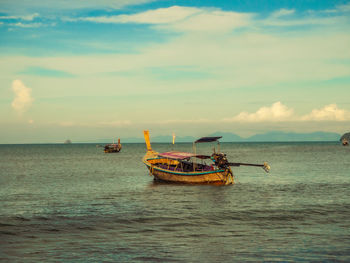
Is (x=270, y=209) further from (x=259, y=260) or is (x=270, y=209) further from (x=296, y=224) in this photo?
(x=259, y=260)

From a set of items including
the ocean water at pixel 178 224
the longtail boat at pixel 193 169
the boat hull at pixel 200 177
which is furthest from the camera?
the boat hull at pixel 200 177

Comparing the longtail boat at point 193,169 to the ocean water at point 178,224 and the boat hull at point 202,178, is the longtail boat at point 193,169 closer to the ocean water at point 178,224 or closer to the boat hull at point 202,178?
the boat hull at point 202,178

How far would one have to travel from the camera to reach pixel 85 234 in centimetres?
2150

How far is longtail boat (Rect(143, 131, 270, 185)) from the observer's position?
4266 cm

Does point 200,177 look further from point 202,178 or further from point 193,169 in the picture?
point 193,169

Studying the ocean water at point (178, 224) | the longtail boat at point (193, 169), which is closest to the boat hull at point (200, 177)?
the longtail boat at point (193, 169)

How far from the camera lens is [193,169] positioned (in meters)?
45.3

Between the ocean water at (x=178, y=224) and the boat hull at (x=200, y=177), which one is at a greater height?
the boat hull at (x=200, y=177)

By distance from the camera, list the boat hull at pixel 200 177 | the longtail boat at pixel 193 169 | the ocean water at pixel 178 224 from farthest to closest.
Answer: the boat hull at pixel 200 177 < the longtail boat at pixel 193 169 < the ocean water at pixel 178 224

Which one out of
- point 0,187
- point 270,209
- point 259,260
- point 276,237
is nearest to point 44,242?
point 259,260

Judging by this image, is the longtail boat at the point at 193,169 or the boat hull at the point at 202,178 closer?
the longtail boat at the point at 193,169

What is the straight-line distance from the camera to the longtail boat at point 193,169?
42.7 meters

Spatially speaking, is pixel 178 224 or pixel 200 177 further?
pixel 200 177

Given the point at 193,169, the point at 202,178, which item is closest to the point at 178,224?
the point at 202,178
